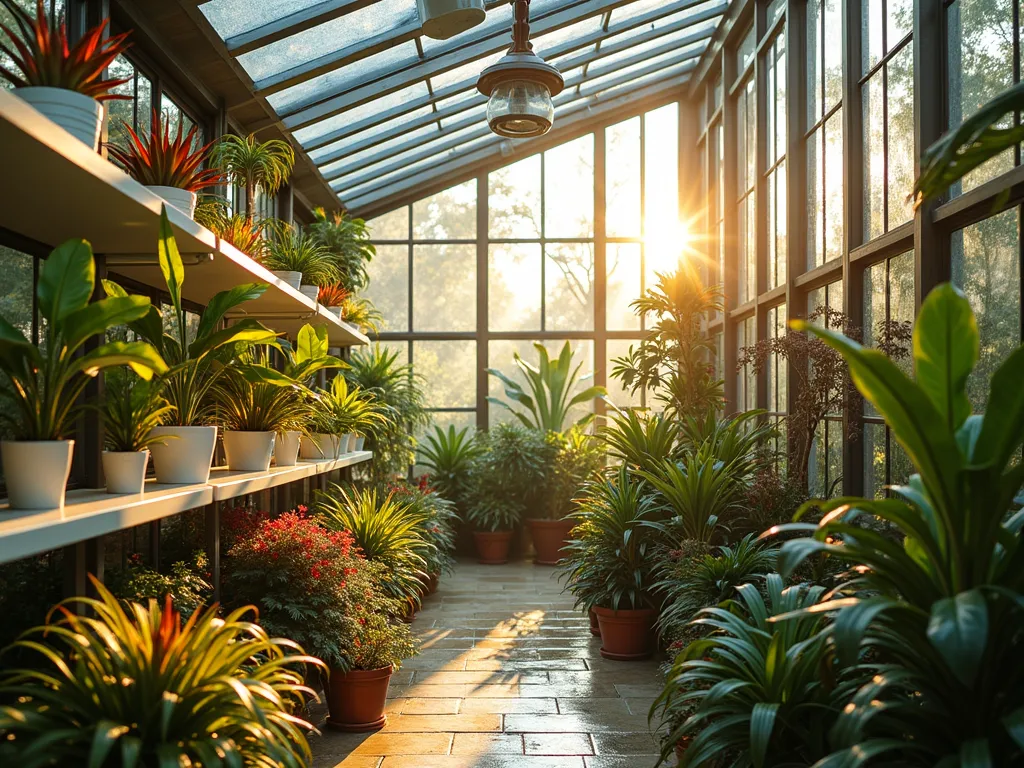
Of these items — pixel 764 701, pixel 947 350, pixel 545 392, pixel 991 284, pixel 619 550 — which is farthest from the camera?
pixel 545 392

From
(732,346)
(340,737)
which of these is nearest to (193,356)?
(340,737)

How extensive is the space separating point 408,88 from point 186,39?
2.55m

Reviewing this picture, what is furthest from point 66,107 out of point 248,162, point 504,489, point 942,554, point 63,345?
point 504,489

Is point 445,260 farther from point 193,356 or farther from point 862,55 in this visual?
point 193,356

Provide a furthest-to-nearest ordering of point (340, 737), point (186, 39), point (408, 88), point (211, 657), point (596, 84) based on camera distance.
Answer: point (596, 84)
point (408, 88)
point (186, 39)
point (340, 737)
point (211, 657)

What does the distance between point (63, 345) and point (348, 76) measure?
14.2 feet

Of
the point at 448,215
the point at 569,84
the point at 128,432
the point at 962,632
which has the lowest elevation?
the point at 962,632

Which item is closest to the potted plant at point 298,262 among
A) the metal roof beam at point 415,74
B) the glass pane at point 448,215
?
the metal roof beam at point 415,74

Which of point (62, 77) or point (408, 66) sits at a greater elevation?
point (408, 66)

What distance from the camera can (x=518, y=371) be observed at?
9.47m

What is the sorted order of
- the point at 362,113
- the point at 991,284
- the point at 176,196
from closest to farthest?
the point at 176,196, the point at 991,284, the point at 362,113

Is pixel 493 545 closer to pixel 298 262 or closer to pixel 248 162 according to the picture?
pixel 298 262

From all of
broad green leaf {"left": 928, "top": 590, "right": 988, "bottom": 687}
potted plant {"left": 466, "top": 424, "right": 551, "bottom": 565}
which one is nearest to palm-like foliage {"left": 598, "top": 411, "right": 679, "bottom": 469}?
potted plant {"left": 466, "top": 424, "right": 551, "bottom": 565}

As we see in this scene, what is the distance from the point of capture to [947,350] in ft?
5.42
